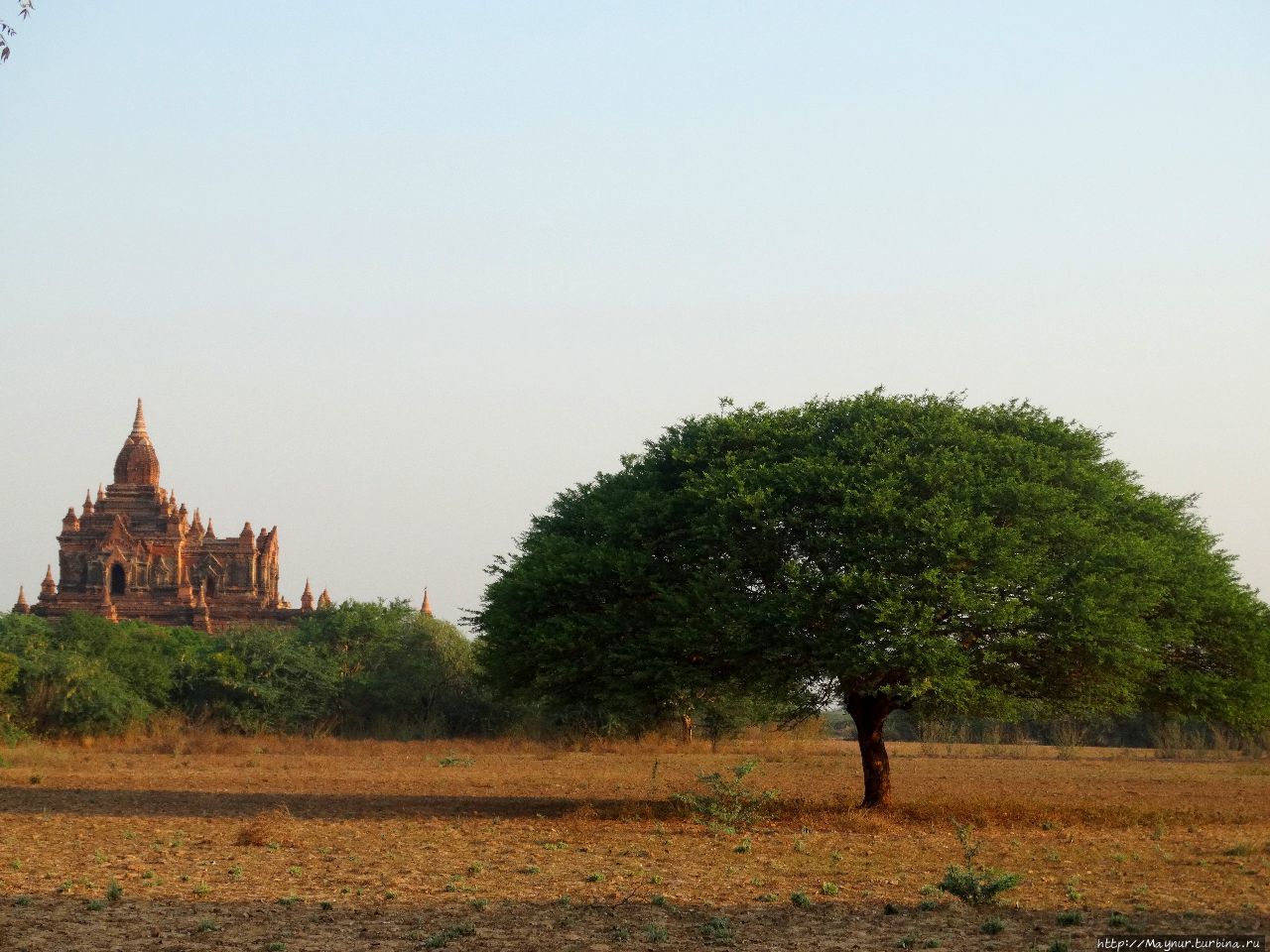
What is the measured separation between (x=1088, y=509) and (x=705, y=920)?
1335 cm

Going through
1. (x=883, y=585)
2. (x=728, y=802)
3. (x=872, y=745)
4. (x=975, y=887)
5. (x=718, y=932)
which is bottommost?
(x=718, y=932)

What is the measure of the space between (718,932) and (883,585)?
9.67 m

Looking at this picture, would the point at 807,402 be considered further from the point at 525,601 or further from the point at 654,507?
the point at 525,601

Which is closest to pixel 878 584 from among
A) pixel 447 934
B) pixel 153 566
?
pixel 447 934

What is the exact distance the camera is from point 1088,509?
1025 inches

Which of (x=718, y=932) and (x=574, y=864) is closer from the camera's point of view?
(x=718, y=932)

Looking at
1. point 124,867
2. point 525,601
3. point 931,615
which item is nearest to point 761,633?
point 931,615

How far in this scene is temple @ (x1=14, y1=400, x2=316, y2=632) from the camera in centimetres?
9488

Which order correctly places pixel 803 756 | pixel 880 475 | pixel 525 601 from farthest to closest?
pixel 803 756
pixel 525 601
pixel 880 475

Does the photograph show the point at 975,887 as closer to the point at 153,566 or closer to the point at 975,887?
the point at 975,887

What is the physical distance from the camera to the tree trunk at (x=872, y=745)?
87.3 feet

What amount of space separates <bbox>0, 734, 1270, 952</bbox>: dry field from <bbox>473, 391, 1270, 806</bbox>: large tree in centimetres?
244

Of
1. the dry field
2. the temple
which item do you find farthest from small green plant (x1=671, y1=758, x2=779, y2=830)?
the temple

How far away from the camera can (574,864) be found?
2006cm
